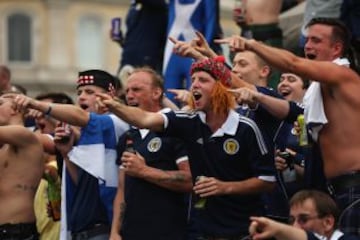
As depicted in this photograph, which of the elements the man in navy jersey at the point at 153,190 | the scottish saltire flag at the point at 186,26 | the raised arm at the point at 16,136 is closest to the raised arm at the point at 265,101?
the man in navy jersey at the point at 153,190

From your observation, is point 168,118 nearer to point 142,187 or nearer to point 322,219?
point 142,187

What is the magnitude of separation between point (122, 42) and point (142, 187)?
6.21 meters

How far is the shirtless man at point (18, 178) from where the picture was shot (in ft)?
29.8

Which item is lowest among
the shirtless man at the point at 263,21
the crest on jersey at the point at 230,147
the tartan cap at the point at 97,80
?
the crest on jersey at the point at 230,147

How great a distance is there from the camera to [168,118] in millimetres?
8102

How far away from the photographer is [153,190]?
847cm

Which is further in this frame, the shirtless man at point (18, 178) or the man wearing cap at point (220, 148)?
the shirtless man at point (18, 178)

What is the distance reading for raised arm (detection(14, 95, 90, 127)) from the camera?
8086 mm

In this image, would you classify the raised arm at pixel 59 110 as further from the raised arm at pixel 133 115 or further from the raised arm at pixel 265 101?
the raised arm at pixel 265 101

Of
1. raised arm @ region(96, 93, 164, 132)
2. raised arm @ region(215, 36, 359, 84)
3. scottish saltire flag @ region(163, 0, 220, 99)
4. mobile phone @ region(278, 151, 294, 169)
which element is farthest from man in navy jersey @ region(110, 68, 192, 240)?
scottish saltire flag @ region(163, 0, 220, 99)

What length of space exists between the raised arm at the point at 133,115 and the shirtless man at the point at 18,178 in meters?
1.35

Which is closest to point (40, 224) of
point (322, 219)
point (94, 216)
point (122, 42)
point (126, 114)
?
point (94, 216)

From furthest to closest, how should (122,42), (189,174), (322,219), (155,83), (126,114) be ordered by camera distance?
(122,42), (155,83), (189,174), (126,114), (322,219)

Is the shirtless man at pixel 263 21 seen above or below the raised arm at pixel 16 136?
above
